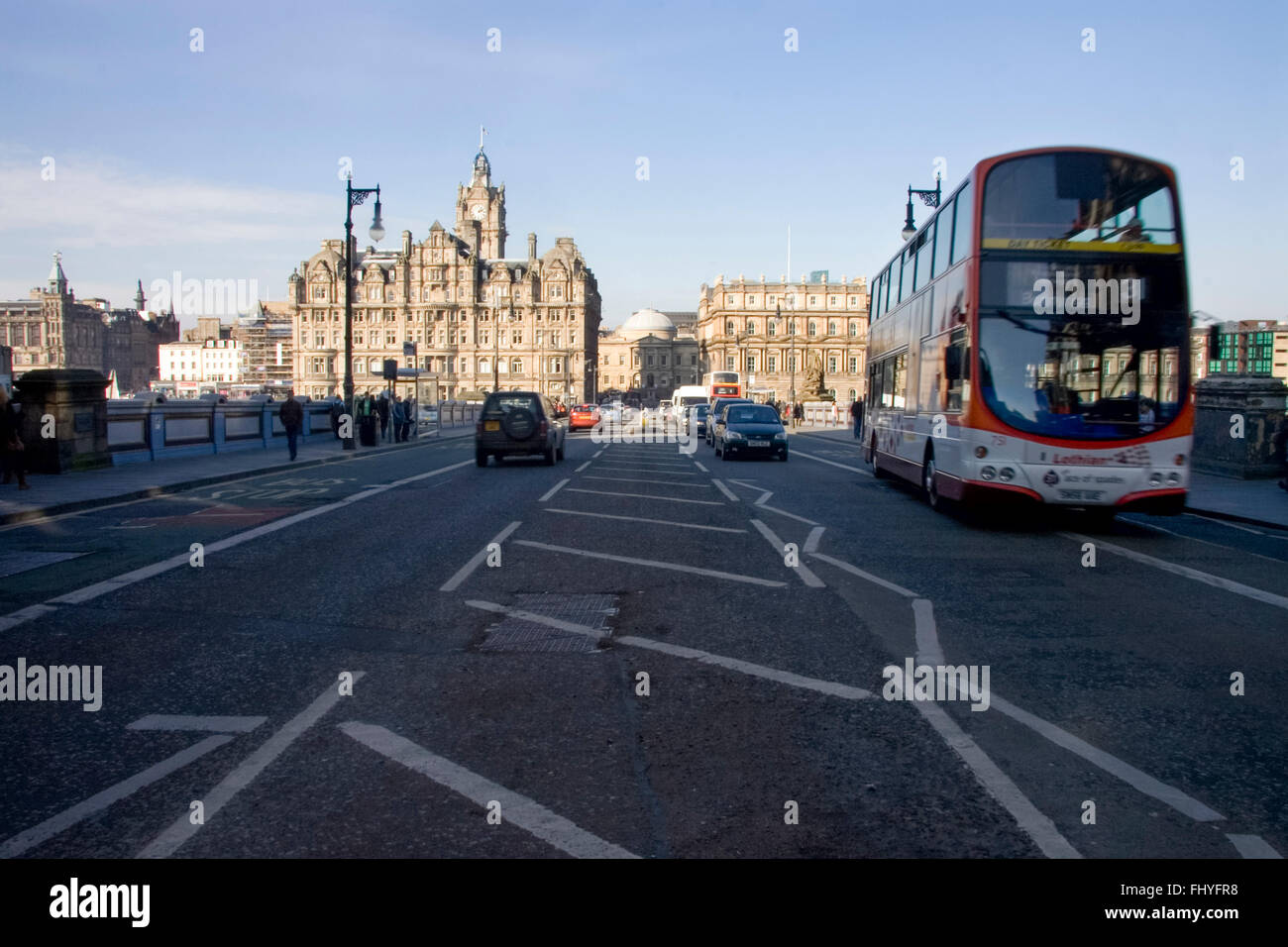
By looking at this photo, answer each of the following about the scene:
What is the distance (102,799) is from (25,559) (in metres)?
7.58

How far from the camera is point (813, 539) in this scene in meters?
11.8

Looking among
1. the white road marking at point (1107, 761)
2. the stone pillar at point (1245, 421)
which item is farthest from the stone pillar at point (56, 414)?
the stone pillar at point (1245, 421)

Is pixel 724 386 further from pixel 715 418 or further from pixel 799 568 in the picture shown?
pixel 799 568

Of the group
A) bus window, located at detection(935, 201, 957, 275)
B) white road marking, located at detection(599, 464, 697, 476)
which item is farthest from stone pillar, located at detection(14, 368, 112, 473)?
bus window, located at detection(935, 201, 957, 275)

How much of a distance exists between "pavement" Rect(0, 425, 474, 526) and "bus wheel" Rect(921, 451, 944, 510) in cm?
1264

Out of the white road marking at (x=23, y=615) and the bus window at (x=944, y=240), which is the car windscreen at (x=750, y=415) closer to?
the bus window at (x=944, y=240)

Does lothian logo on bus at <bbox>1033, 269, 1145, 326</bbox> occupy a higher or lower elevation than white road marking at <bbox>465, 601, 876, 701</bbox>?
higher

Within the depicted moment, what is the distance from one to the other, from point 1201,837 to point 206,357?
207183 mm

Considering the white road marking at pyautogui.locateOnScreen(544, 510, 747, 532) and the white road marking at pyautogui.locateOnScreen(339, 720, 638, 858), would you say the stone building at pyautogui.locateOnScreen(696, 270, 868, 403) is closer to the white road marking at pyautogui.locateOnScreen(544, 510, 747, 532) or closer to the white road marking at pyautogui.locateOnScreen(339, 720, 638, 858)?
the white road marking at pyautogui.locateOnScreen(544, 510, 747, 532)

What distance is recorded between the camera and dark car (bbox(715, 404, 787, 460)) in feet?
90.7

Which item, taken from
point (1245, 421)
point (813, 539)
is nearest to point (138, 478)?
point (813, 539)

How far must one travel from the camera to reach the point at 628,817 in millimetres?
3812
